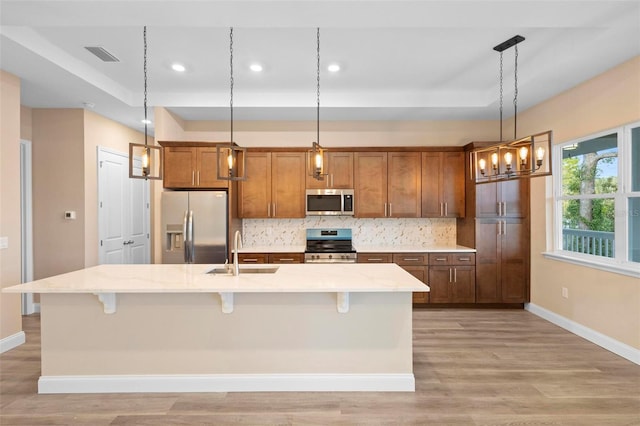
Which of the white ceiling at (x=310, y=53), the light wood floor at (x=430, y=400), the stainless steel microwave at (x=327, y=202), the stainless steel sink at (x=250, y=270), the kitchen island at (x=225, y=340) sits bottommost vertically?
the light wood floor at (x=430, y=400)

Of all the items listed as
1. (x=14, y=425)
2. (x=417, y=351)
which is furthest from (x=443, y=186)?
(x=14, y=425)

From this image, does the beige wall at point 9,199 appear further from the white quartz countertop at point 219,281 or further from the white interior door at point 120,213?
the white interior door at point 120,213

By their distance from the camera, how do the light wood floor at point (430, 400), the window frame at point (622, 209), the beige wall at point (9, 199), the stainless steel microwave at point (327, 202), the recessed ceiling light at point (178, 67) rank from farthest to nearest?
the stainless steel microwave at point (327, 202), the recessed ceiling light at point (178, 67), the beige wall at point (9, 199), the window frame at point (622, 209), the light wood floor at point (430, 400)

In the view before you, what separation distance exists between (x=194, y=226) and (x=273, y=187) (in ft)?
4.05

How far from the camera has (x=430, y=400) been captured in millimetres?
2539

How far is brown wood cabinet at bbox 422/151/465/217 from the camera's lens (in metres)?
5.14

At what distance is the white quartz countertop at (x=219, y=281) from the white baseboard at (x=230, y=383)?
766mm

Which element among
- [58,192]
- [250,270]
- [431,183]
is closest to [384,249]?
[431,183]

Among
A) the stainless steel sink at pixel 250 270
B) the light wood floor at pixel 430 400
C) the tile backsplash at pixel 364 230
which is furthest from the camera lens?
the tile backsplash at pixel 364 230

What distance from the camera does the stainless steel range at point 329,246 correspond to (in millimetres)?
4848

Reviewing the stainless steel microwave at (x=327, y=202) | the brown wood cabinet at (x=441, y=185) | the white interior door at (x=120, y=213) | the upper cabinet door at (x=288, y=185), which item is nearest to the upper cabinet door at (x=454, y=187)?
the brown wood cabinet at (x=441, y=185)

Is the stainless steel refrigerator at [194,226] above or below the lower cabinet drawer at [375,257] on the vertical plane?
above

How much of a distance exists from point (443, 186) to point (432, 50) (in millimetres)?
2204

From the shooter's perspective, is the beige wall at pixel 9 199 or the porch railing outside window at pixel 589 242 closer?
the beige wall at pixel 9 199
